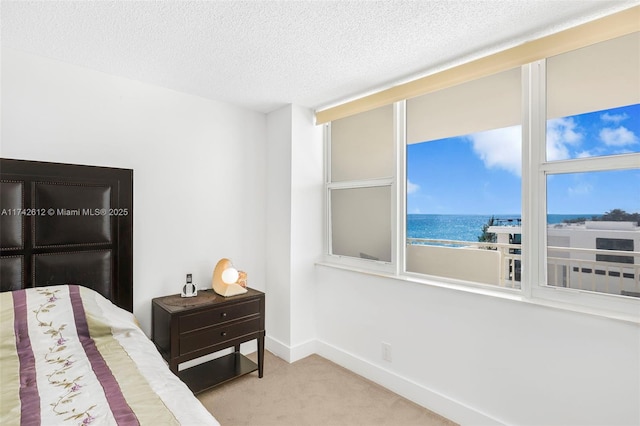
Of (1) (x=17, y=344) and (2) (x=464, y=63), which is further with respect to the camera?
(2) (x=464, y=63)

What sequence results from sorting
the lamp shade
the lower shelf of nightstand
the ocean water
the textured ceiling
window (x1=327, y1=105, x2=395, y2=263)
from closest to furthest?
the textured ceiling → the ocean water → the lower shelf of nightstand → the lamp shade → window (x1=327, y1=105, x2=395, y2=263)

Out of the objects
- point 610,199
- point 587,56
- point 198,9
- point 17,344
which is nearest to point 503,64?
point 587,56

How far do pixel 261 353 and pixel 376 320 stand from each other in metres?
0.96

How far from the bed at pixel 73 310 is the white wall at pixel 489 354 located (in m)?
1.57

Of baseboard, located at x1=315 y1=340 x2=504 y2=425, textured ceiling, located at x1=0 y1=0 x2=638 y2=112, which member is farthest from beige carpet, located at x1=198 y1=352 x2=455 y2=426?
textured ceiling, located at x1=0 y1=0 x2=638 y2=112

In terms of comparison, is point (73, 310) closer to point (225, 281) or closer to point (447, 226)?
point (225, 281)

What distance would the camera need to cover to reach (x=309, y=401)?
2238 mm

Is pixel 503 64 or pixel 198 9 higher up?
pixel 198 9

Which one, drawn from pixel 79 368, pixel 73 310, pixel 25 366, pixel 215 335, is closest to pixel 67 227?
pixel 73 310

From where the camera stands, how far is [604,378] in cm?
153

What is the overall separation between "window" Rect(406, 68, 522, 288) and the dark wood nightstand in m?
1.33

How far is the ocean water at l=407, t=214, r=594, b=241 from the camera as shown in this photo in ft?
7.00

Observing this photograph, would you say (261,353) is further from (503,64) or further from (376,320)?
(503,64)

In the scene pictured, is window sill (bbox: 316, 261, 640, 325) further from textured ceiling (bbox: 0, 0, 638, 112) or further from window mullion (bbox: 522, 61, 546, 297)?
textured ceiling (bbox: 0, 0, 638, 112)
